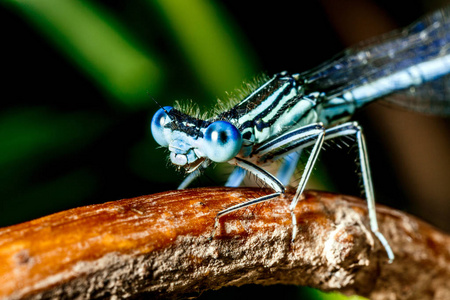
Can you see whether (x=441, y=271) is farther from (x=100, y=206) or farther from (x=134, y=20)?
(x=134, y=20)

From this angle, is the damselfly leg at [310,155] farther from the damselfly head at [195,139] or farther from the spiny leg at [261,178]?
the damselfly head at [195,139]

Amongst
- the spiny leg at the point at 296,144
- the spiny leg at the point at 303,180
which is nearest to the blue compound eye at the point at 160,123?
the spiny leg at the point at 296,144

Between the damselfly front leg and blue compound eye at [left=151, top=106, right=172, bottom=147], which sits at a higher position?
blue compound eye at [left=151, top=106, right=172, bottom=147]

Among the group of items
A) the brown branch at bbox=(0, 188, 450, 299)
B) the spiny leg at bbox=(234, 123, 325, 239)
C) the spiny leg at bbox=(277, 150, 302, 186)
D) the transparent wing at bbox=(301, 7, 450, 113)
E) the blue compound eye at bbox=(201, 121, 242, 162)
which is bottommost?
→ the brown branch at bbox=(0, 188, 450, 299)

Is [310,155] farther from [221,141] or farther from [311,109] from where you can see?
[311,109]

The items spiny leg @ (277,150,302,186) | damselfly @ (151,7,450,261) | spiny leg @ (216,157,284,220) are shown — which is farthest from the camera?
spiny leg @ (277,150,302,186)

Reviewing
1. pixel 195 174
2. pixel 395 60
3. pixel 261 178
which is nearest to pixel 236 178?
pixel 195 174

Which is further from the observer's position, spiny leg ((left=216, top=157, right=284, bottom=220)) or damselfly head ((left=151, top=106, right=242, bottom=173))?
damselfly head ((left=151, top=106, right=242, bottom=173))

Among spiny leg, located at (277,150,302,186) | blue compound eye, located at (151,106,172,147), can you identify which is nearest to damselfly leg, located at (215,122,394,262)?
blue compound eye, located at (151,106,172,147)

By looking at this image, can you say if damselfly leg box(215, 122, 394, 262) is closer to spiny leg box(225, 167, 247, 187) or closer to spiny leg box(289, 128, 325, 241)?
spiny leg box(289, 128, 325, 241)
